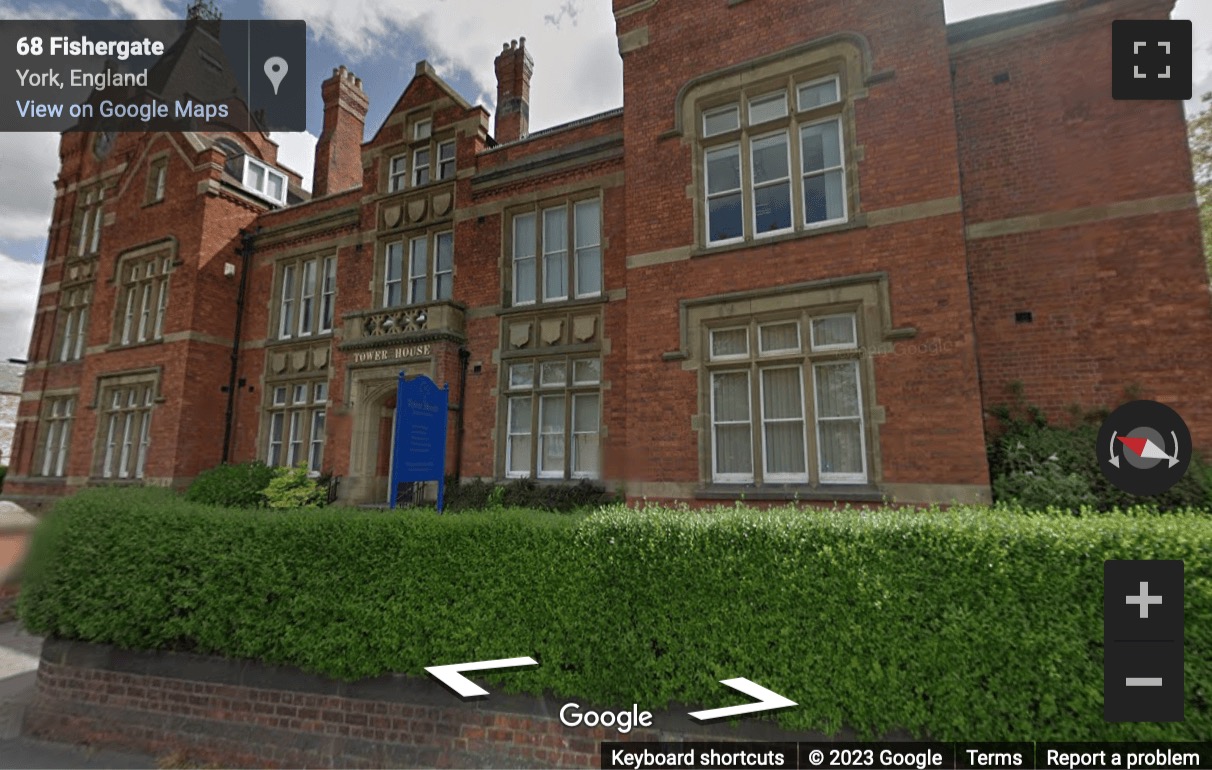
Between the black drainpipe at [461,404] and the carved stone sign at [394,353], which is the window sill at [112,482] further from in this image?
the black drainpipe at [461,404]

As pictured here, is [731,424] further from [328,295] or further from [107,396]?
[107,396]

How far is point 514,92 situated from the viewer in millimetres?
14844

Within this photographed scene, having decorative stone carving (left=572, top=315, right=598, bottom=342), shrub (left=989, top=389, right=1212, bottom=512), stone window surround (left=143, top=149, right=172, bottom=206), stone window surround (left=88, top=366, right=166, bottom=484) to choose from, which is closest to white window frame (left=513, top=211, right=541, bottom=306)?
decorative stone carving (left=572, top=315, right=598, bottom=342)

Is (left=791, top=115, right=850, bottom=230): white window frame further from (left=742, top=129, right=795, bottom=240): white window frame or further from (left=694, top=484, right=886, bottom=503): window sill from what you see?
(left=694, top=484, right=886, bottom=503): window sill

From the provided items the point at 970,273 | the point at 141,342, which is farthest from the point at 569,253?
the point at 141,342

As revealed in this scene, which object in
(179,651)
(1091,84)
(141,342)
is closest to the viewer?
(179,651)

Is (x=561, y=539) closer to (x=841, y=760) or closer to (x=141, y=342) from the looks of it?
(x=841, y=760)

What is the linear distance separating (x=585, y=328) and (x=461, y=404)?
3.48m

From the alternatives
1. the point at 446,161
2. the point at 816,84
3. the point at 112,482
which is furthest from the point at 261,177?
the point at 816,84

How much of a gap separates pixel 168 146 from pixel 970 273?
75.7 ft

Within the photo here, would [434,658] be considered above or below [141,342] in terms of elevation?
below

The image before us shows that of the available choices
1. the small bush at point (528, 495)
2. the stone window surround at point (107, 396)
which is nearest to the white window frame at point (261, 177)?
the stone window surround at point (107, 396)

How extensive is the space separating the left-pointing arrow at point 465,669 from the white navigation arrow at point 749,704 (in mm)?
1571

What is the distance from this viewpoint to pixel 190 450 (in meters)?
15.6
